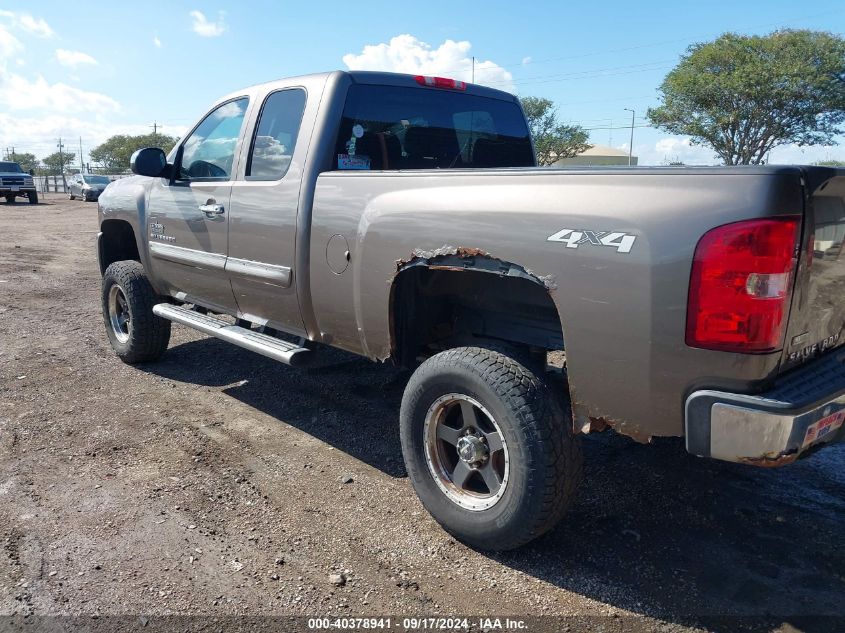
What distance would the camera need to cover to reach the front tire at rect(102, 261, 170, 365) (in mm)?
5414

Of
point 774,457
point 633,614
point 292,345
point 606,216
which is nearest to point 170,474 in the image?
point 292,345

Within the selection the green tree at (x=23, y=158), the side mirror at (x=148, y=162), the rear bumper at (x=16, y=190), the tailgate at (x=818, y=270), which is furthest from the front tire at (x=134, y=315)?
the green tree at (x=23, y=158)

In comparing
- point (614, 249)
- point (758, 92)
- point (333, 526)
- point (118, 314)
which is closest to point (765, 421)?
point (614, 249)

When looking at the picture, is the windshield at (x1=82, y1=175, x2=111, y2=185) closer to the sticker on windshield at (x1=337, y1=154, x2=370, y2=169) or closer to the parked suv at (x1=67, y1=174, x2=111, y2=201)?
the parked suv at (x1=67, y1=174, x2=111, y2=201)

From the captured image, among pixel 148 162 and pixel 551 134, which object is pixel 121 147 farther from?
pixel 148 162

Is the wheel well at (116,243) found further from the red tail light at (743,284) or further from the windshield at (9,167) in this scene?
the windshield at (9,167)

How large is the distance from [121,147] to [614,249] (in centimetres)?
9474

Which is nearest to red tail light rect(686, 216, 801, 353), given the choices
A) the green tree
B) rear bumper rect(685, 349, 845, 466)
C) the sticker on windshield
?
rear bumper rect(685, 349, 845, 466)

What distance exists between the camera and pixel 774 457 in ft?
7.16

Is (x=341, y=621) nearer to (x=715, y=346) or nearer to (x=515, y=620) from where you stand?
(x=515, y=620)

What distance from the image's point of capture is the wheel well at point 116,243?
19.5 ft

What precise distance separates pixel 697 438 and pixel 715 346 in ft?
1.04

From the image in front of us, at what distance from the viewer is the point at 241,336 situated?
13.7 ft

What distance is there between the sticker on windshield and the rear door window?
0.96 ft
